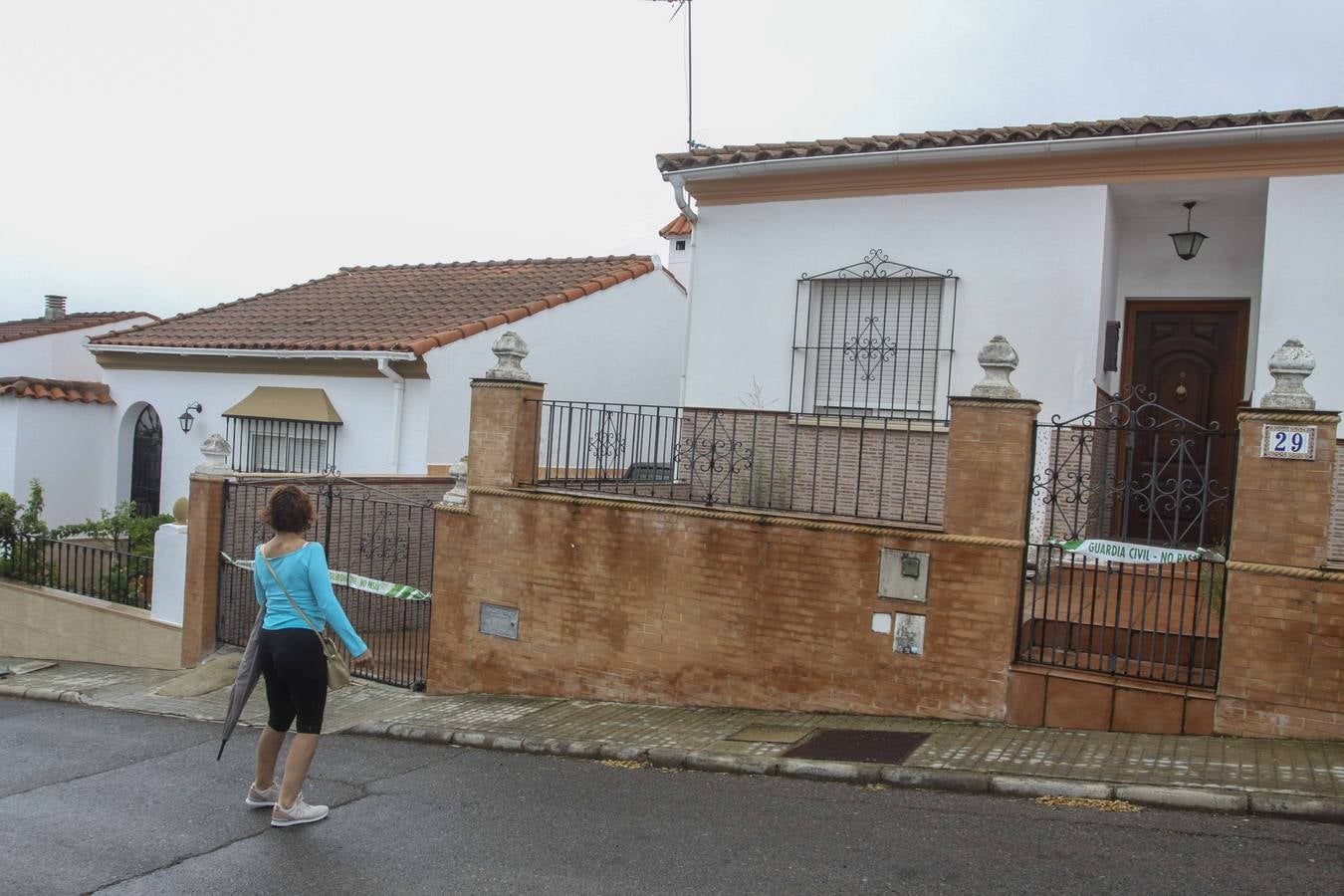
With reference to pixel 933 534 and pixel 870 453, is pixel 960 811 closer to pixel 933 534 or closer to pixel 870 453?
pixel 933 534

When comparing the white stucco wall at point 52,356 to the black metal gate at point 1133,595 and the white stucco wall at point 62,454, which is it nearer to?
the white stucco wall at point 62,454

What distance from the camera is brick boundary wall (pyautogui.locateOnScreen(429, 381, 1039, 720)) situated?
6992 millimetres

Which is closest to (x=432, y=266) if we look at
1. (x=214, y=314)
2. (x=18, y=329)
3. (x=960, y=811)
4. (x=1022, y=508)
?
(x=214, y=314)

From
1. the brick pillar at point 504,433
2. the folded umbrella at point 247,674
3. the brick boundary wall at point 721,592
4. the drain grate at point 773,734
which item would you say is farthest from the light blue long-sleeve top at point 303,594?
the brick pillar at point 504,433

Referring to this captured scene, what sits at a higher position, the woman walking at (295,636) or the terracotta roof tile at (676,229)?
the terracotta roof tile at (676,229)

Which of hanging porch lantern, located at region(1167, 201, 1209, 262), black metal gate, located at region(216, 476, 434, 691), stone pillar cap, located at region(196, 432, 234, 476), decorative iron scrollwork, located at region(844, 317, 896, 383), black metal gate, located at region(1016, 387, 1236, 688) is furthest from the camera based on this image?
stone pillar cap, located at region(196, 432, 234, 476)

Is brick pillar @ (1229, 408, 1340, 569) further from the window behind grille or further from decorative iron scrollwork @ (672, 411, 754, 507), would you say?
the window behind grille

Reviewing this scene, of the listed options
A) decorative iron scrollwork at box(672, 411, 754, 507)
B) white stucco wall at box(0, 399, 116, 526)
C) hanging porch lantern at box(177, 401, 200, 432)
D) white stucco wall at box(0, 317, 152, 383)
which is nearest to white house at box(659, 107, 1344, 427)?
decorative iron scrollwork at box(672, 411, 754, 507)

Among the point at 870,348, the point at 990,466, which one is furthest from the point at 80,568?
the point at 990,466

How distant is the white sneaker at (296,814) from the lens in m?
5.57

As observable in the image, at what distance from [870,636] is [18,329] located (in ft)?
69.9

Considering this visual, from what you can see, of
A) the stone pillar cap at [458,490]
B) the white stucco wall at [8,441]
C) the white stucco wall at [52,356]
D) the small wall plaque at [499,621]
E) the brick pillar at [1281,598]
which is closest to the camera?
the brick pillar at [1281,598]

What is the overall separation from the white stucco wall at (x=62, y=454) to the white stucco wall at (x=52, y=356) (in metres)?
3.76

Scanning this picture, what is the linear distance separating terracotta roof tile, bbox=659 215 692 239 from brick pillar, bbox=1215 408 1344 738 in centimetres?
1785
